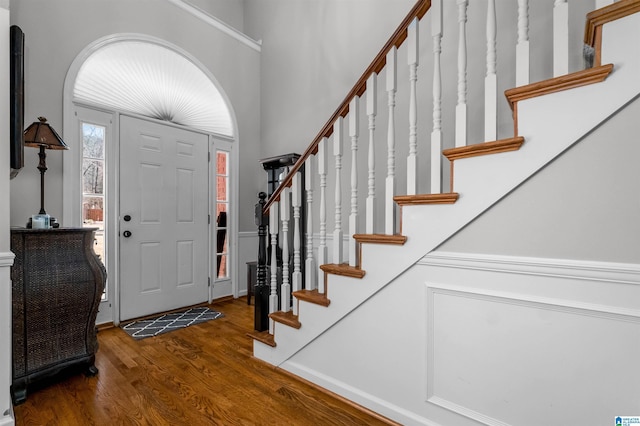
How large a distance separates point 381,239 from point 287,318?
2.83ft

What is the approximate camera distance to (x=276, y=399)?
5.69 ft

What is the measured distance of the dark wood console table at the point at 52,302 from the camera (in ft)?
5.63

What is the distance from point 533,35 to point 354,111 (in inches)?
59.9

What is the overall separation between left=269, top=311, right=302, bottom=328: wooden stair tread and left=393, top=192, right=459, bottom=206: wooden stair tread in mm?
1006

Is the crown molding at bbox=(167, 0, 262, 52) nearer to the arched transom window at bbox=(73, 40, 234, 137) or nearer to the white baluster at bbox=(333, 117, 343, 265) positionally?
the arched transom window at bbox=(73, 40, 234, 137)

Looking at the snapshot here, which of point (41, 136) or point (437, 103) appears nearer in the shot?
point (437, 103)

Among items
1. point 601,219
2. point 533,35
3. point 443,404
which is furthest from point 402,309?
point 533,35

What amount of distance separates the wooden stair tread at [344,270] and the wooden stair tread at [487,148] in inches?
28.5

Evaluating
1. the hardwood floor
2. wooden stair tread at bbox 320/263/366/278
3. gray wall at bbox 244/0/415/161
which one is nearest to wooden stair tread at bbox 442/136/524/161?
wooden stair tread at bbox 320/263/366/278

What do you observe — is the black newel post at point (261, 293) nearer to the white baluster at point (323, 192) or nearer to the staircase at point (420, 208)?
the staircase at point (420, 208)

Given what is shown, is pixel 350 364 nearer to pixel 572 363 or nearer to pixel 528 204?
pixel 572 363

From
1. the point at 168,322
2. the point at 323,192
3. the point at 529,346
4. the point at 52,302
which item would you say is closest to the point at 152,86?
the point at 52,302

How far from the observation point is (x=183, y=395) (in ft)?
5.80

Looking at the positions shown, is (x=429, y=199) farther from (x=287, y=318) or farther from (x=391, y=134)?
(x=287, y=318)
